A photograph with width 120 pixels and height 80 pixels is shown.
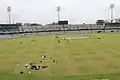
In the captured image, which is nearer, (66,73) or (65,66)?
(66,73)

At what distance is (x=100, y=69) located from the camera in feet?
44.8

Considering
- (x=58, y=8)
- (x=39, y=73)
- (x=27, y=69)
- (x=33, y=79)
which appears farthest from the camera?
(x=58, y=8)

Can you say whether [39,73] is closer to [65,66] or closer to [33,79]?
[33,79]

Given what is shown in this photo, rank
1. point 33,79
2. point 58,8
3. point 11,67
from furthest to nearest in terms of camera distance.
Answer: point 58,8, point 11,67, point 33,79

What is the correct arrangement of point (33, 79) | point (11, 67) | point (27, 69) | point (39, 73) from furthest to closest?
1. point (11, 67)
2. point (27, 69)
3. point (39, 73)
4. point (33, 79)

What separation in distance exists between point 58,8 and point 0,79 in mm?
105403

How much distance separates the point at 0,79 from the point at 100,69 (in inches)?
195

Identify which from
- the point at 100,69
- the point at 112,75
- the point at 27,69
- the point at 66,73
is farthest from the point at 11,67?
the point at 112,75

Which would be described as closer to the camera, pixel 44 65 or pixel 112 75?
pixel 112 75

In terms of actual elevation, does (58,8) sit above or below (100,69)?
above

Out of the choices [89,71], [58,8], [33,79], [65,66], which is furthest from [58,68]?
[58,8]

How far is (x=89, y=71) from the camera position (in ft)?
43.2

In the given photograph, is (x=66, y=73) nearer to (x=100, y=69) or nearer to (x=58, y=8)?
(x=100, y=69)

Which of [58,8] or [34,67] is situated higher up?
[58,8]
